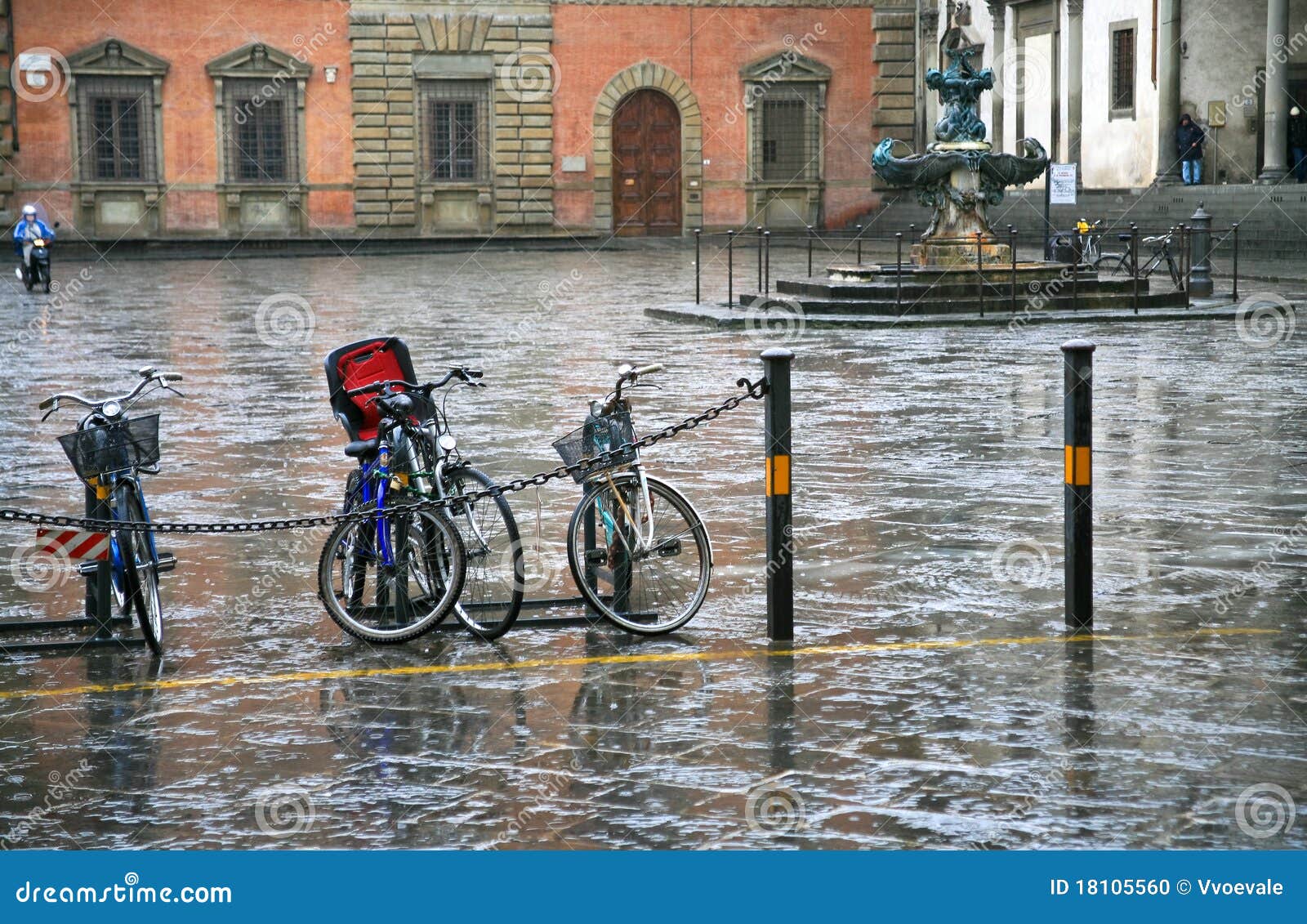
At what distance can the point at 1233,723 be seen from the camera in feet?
16.5

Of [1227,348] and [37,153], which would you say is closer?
[1227,348]

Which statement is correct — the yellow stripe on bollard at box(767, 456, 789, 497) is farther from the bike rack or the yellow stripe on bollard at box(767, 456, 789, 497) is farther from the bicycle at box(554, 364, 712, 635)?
the bike rack

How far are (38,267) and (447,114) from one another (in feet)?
49.1

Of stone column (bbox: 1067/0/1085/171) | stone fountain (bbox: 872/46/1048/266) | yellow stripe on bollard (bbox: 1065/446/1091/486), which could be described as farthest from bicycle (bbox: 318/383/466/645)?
stone column (bbox: 1067/0/1085/171)

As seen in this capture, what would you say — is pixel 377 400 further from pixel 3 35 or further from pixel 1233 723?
pixel 3 35

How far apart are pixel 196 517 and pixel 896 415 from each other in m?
4.71

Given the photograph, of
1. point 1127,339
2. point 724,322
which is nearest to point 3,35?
point 724,322

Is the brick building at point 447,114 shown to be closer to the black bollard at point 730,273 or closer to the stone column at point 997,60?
the stone column at point 997,60

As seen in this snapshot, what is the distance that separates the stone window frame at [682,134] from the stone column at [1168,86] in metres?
11.3

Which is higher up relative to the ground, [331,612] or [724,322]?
[724,322]

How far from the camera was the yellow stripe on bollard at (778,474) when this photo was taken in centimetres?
616

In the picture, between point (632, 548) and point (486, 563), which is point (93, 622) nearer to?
point (486, 563)

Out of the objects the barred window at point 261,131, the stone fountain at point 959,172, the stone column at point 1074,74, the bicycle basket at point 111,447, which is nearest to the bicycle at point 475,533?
the bicycle basket at point 111,447

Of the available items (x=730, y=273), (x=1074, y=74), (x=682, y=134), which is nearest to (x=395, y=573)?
(x=730, y=273)
